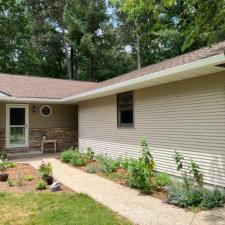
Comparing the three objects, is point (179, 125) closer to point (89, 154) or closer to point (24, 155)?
point (89, 154)

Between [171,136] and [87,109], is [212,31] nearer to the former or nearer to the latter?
[171,136]

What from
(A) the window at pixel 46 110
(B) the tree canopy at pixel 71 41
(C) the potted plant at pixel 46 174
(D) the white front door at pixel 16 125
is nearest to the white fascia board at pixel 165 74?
(C) the potted plant at pixel 46 174

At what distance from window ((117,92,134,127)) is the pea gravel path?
2274 millimetres

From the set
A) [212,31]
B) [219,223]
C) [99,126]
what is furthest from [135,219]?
[99,126]

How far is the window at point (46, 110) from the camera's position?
1374 cm

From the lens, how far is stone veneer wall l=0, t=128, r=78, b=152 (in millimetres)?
13109

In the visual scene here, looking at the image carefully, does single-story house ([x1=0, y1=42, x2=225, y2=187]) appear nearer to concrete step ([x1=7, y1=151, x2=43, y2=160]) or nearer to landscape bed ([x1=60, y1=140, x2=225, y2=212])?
concrete step ([x1=7, y1=151, x2=43, y2=160])

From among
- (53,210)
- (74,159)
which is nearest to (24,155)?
(74,159)

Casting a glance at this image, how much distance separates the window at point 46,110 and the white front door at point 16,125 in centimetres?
75

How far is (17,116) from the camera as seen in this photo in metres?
13.0

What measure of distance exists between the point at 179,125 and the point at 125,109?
275cm

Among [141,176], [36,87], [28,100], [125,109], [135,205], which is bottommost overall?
[135,205]

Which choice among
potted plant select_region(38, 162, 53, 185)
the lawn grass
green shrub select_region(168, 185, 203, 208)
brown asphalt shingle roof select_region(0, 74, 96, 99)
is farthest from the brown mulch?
brown asphalt shingle roof select_region(0, 74, 96, 99)

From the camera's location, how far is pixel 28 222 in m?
4.64
